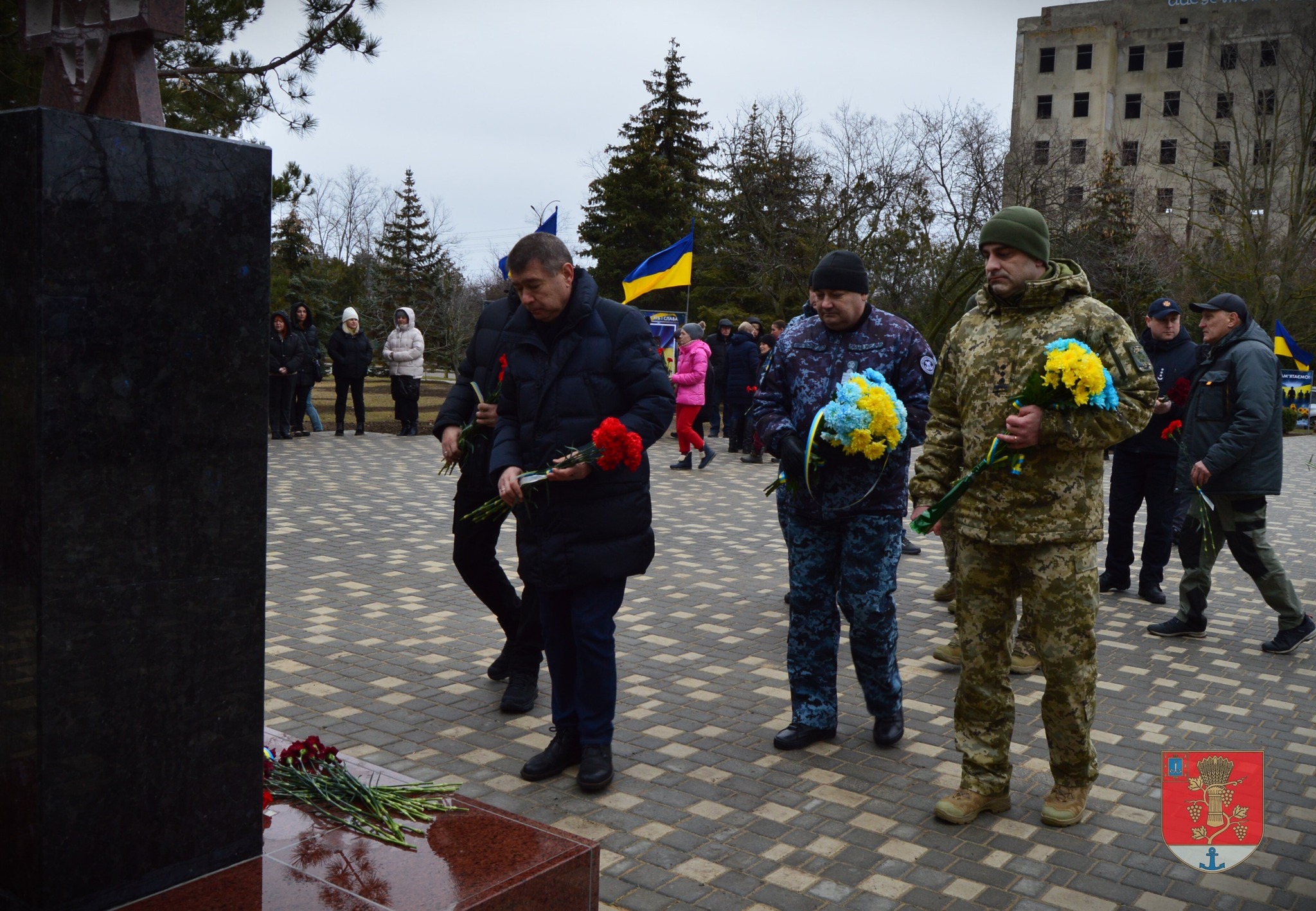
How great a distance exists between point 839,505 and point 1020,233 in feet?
4.36

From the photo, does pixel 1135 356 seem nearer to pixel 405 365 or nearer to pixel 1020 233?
pixel 1020 233

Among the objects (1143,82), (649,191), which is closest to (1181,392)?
(649,191)

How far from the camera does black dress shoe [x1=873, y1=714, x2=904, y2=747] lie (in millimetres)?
5137

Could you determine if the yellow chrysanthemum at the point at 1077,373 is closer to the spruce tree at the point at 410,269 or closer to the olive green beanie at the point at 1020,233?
the olive green beanie at the point at 1020,233

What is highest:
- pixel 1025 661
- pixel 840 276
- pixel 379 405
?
pixel 840 276

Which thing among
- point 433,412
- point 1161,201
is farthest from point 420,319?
point 1161,201

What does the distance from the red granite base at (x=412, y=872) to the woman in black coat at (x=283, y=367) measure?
14491mm

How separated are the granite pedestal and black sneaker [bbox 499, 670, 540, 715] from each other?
2.33 metres

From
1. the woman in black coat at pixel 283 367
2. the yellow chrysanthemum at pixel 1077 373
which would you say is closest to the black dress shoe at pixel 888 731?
the yellow chrysanthemum at pixel 1077 373

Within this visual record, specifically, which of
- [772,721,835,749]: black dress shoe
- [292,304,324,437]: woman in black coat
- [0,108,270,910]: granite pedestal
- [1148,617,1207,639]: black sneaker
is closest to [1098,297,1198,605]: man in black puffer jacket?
[1148,617,1207,639]: black sneaker

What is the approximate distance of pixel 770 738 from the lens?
5.24 m

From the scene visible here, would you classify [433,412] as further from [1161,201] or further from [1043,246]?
[1161,201]

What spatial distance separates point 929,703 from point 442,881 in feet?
10.9

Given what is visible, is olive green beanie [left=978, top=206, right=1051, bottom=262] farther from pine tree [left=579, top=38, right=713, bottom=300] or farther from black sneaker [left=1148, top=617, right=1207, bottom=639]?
pine tree [left=579, top=38, right=713, bottom=300]
